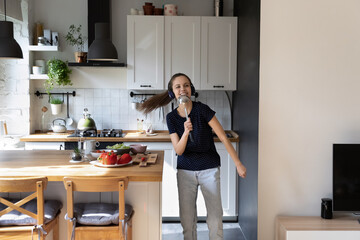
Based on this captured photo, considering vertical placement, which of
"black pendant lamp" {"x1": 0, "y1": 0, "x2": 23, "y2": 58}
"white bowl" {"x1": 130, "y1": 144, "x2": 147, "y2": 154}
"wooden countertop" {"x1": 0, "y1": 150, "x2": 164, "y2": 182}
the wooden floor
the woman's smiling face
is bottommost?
the wooden floor

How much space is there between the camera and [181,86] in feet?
9.60

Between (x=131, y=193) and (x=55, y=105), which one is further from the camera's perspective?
(x=55, y=105)

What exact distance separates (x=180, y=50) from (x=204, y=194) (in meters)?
2.22

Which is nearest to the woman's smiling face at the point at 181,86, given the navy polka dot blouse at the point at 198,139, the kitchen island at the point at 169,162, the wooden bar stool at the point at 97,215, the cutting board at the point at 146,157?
the navy polka dot blouse at the point at 198,139

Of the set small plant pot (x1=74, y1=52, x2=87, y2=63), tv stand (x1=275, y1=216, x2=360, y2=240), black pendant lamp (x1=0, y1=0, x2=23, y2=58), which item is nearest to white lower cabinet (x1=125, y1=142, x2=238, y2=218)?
tv stand (x1=275, y1=216, x2=360, y2=240)

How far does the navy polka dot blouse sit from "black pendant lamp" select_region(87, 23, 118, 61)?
884 millimetres

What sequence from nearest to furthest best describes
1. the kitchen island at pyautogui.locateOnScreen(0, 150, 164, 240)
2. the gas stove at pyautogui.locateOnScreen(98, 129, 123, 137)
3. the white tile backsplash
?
the kitchen island at pyautogui.locateOnScreen(0, 150, 164, 240) → the gas stove at pyautogui.locateOnScreen(98, 129, 123, 137) → the white tile backsplash

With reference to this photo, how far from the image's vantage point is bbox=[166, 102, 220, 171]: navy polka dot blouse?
301 cm

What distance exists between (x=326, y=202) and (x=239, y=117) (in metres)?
1.51

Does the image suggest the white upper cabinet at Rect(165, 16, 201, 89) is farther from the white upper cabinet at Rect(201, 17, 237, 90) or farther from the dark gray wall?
the dark gray wall

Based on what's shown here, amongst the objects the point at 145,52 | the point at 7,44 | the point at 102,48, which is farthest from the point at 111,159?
the point at 145,52

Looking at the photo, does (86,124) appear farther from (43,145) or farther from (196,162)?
(196,162)

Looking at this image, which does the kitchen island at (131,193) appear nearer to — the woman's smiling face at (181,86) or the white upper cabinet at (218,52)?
the woman's smiling face at (181,86)

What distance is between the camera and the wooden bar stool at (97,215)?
8.09 ft
